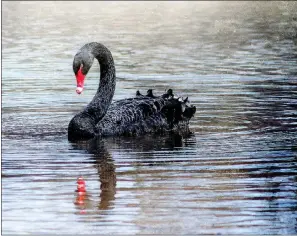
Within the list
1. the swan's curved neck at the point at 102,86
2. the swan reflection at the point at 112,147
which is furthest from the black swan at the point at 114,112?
the swan reflection at the point at 112,147

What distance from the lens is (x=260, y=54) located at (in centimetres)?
1425

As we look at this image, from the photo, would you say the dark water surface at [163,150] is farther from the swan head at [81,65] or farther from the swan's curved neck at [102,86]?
the swan head at [81,65]

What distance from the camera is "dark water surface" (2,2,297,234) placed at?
5.15 m

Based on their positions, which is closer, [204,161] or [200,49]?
[204,161]

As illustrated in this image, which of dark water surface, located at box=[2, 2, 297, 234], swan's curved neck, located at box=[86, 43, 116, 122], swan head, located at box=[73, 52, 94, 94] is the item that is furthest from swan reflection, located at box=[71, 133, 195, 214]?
swan head, located at box=[73, 52, 94, 94]

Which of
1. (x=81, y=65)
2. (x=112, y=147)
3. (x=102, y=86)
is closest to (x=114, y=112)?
(x=102, y=86)

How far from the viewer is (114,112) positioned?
8.11 meters

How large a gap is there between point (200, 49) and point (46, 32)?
4739mm

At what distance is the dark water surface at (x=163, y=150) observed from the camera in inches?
203

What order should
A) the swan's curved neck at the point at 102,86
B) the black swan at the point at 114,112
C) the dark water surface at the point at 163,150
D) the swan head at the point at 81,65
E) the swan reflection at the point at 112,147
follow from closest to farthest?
1. the dark water surface at the point at 163,150
2. the swan reflection at the point at 112,147
3. the swan head at the point at 81,65
4. the black swan at the point at 114,112
5. the swan's curved neck at the point at 102,86

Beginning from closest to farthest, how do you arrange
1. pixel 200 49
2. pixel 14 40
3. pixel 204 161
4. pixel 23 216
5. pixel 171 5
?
pixel 23 216 → pixel 204 161 → pixel 200 49 → pixel 14 40 → pixel 171 5

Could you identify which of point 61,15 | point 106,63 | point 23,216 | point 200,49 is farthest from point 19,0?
point 23,216

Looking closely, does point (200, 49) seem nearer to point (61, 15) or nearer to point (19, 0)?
point (61, 15)

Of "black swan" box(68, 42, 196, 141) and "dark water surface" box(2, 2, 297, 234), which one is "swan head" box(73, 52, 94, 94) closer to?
"black swan" box(68, 42, 196, 141)
